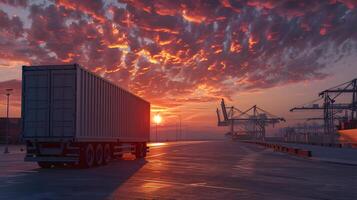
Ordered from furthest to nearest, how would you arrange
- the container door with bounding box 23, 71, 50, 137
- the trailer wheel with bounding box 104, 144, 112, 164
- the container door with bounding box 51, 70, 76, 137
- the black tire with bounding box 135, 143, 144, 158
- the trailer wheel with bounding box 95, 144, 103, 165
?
the black tire with bounding box 135, 143, 144, 158 < the trailer wheel with bounding box 104, 144, 112, 164 < the trailer wheel with bounding box 95, 144, 103, 165 < the container door with bounding box 23, 71, 50, 137 < the container door with bounding box 51, 70, 76, 137

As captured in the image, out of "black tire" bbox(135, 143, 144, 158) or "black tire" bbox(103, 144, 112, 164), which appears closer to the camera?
"black tire" bbox(103, 144, 112, 164)

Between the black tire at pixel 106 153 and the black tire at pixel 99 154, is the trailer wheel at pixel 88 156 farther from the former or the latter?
the black tire at pixel 106 153

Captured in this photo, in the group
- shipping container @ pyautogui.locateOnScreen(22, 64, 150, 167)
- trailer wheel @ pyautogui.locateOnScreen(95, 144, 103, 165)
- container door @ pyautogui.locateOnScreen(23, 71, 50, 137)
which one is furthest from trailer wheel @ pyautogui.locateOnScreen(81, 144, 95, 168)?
container door @ pyautogui.locateOnScreen(23, 71, 50, 137)

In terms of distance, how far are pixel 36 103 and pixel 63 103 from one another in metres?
1.46

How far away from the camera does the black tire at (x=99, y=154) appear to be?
2271 cm

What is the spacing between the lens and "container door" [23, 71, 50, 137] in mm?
20344

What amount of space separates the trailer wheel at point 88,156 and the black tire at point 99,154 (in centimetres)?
60

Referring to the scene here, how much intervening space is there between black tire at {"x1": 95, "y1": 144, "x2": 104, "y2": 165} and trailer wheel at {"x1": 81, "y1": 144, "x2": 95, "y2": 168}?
602 mm

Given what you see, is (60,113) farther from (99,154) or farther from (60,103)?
(99,154)

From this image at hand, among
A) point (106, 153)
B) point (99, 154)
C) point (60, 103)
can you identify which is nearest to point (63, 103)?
point (60, 103)

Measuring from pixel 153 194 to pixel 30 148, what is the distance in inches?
423

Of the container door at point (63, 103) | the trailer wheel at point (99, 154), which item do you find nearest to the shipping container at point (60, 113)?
the container door at point (63, 103)

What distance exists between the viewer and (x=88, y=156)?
842 inches

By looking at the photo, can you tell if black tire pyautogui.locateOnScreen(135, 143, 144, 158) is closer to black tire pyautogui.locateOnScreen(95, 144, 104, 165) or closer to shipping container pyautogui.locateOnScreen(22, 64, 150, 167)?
black tire pyautogui.locateOnScreen(95, 144, 104, 165)
